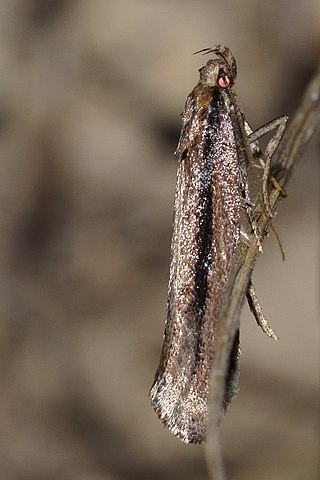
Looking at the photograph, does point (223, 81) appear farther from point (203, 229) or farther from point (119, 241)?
point (119, 241)

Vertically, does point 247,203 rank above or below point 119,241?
above

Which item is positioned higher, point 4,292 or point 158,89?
point 158,89

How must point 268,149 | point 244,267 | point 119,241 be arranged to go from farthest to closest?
point 119,241
point 268,149
point 244,267

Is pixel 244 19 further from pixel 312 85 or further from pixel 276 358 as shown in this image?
pixel 312 85

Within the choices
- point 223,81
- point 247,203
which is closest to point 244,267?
point 247,203

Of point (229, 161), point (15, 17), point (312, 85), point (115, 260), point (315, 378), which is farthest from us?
point (15, 17)

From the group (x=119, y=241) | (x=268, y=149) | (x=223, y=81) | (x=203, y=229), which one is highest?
(x=223, y=81)

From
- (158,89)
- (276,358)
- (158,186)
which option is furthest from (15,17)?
(276,358)

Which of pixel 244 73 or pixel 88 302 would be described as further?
pixel 244 73
